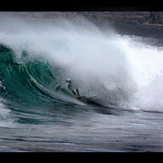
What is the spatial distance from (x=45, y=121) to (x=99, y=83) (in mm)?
1947

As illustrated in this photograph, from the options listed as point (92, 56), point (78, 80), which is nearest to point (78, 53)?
point (92, 56)

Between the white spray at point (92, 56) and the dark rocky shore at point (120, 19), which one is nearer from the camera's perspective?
the dark rocky shore at point (120, 19)

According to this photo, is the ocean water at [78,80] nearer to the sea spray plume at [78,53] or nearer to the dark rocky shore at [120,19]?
the sea spray plume at [78,53]

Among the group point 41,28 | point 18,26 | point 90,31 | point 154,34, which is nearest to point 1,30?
point 18,26

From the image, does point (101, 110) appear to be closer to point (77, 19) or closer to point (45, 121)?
point (45, 121)

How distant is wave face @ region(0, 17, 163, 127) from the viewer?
5.17 meters

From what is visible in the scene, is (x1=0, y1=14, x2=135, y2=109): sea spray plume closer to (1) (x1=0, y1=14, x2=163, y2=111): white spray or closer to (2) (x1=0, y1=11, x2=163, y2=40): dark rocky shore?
(1) (x1=0, y1=14, x2=163, y2=111): white spray

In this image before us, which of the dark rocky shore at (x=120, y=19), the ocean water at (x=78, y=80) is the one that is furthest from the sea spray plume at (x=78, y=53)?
the dark rocky shore at (x=120, y=19)

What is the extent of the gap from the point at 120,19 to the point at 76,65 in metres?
1.29

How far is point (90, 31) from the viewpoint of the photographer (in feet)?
18.9

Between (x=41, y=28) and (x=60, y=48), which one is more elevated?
(x=41, y=28)

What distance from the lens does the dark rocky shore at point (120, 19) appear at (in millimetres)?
4416

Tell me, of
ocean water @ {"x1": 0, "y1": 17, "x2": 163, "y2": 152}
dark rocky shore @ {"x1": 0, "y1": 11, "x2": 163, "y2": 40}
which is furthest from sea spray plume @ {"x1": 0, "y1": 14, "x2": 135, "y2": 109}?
dark rocky shore @ {"x1": 0, "y1": 11, "x2": 163, "y2": 40}

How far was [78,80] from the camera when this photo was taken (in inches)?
214
